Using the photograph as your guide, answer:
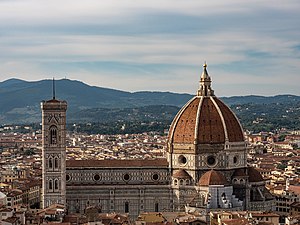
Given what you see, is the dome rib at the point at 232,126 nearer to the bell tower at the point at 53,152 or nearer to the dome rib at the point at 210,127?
the dome rib at the point at 210,127

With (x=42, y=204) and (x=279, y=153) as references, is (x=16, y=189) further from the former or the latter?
(x=279, y=153)

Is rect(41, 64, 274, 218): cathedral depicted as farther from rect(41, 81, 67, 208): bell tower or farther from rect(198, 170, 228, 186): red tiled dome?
rect(198, 170, 228, 186): red tiled dome

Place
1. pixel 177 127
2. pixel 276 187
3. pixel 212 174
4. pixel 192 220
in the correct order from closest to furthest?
pixel 192 220, pixel 212 174, pixel 177 127, pixel 276 187

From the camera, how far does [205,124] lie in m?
71.3

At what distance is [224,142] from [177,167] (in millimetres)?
4162

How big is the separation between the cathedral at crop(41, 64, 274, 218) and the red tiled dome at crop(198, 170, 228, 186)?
0.12m

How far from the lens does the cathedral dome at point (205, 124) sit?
70.9 m

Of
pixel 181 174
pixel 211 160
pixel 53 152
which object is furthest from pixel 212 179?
pixel 53 152

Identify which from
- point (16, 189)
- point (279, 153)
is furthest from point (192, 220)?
point (279, 153)

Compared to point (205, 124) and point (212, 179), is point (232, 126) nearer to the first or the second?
point (205, 124)

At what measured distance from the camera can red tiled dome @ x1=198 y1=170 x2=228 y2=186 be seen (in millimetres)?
66938

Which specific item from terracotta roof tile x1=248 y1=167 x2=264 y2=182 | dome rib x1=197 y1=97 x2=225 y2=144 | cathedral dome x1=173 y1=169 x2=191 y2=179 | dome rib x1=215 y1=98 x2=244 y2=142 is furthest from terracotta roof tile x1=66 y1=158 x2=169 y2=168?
terracotta roof tile x1=248 y1=167 x2=264 y2=182

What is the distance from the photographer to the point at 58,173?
69.1 meters

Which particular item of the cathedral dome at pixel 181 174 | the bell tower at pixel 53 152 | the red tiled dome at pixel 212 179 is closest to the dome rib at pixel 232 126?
the red tiled dome at pixel 212 179
